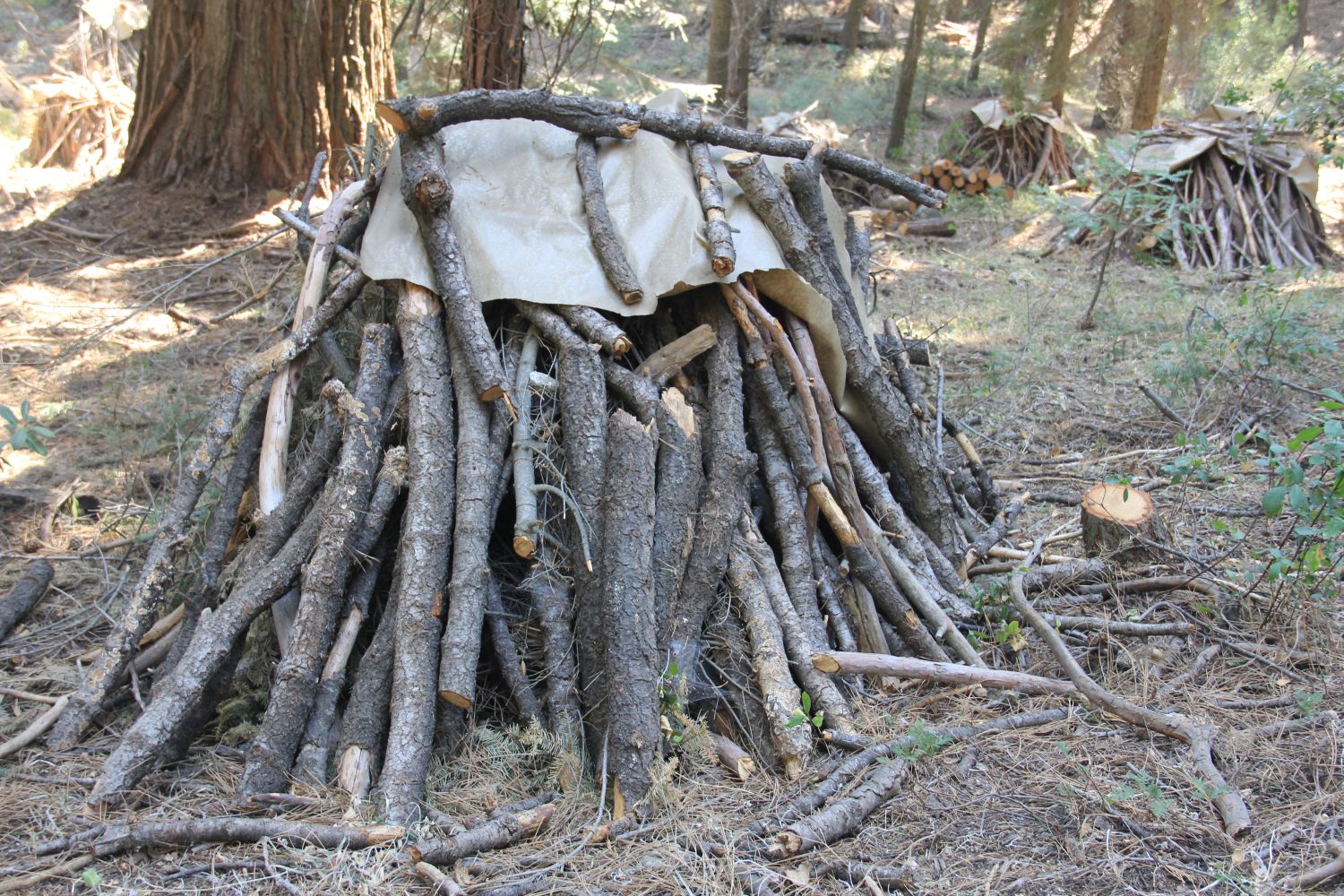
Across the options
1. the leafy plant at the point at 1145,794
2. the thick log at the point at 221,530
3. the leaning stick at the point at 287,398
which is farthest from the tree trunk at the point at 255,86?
the leafy plant at the point at 1145,794

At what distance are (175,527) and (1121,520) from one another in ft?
12.3

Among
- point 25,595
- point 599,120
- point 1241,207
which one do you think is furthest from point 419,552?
point 1241,207

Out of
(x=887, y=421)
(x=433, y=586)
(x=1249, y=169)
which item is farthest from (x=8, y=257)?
(x=1249, y=169)

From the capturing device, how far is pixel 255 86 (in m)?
7.29

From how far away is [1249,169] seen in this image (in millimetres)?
9453

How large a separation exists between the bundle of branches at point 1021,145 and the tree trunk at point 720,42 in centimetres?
337

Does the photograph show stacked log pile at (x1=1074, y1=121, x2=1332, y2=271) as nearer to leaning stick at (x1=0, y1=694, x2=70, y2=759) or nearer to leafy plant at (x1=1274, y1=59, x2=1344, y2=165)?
leafy plant at (x1=1274, y1=59, x2=1344, y2=165)

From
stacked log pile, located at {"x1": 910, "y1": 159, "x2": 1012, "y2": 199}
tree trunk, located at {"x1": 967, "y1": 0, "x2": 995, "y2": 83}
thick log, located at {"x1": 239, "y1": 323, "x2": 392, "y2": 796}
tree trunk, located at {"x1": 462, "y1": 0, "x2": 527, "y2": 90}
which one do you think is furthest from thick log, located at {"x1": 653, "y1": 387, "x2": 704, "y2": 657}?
tree trunk, located at {"x1": 967, "y1": 0, "x2": 995, "y2": 83}

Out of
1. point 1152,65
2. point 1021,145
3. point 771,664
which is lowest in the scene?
point 771,664

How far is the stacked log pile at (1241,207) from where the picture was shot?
9125 mm

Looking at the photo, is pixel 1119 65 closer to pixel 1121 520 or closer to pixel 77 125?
pixel 1121 520

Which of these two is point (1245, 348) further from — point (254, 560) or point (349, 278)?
point (254, 560)

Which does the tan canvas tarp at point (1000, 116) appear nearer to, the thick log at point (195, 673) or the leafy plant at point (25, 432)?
the thick log at point (195, 673)

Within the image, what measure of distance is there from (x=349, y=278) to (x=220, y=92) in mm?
4833
